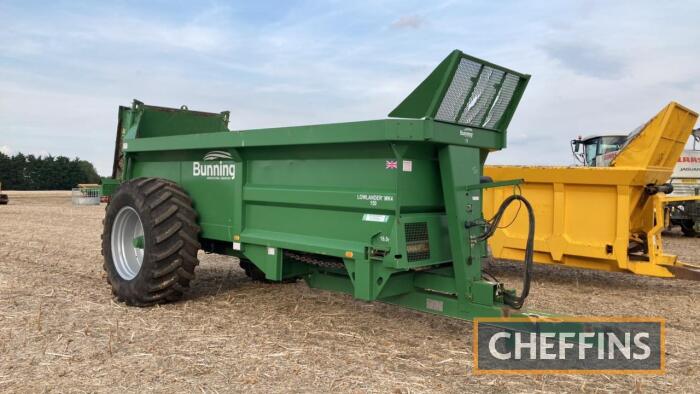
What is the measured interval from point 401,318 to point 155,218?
2.43m

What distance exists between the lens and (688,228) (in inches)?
515

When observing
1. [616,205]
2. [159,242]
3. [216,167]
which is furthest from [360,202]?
[616,205]

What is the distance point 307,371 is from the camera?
351cm

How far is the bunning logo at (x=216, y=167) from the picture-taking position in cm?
504

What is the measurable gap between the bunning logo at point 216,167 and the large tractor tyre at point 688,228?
39.7ft

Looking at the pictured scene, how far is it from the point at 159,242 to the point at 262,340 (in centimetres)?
149

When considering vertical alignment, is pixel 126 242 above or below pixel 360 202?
below

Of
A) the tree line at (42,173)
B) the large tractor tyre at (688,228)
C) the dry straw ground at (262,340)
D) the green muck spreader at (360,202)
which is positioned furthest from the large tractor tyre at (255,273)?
the tree line at (42,173)

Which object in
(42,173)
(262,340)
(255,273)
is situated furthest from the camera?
(42,173)

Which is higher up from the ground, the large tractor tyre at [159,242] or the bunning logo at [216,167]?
the bunning logo at [216,167]

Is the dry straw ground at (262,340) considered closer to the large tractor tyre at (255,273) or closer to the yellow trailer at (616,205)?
the large tractor tyre at (255,273)

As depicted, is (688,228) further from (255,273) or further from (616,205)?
(255,273)

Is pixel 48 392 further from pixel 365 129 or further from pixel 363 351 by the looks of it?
pixel 365 129

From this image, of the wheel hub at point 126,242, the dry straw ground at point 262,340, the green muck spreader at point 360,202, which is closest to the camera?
the dry straw ground at point 262,340
